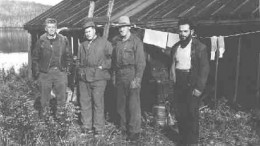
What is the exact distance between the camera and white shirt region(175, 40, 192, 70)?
6.12 metres

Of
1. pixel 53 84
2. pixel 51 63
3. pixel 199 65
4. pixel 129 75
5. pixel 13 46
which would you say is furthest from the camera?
pixel 13 46

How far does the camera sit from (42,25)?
48.4 ft

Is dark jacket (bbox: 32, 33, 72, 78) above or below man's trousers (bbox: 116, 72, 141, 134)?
above

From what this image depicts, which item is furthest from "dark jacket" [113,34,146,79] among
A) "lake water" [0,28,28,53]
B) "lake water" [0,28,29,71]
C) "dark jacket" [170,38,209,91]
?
"lake water" [0,28,28,53]

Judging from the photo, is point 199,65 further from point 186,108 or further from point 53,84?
point 53,84

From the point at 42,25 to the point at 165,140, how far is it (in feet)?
30.6

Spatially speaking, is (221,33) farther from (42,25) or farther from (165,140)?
(42,25)

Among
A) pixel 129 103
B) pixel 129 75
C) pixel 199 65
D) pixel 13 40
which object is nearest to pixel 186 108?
pixel 199 65

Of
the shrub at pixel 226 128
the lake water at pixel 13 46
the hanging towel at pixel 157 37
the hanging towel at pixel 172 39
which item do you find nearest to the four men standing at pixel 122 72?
the shrub at pixel 226 128

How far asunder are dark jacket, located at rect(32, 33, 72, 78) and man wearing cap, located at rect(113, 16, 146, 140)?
135cm

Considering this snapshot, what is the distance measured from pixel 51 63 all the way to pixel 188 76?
285 centimetres

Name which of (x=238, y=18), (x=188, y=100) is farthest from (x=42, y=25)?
(x=188, y=100)

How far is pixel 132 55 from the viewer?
Answer: 6.61 meters

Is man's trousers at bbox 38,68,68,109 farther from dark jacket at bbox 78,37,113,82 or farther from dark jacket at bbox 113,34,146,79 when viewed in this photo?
dark jacket at bbox 113,34,146,79
